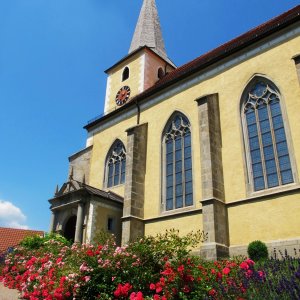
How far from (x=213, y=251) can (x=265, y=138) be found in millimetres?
5386

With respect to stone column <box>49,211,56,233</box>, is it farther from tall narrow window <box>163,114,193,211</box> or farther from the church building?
tall narrow window <box>163,114,193,211</box>

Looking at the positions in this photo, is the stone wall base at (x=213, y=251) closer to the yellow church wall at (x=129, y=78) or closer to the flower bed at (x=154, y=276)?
the flower bed at (x=154, y=276)

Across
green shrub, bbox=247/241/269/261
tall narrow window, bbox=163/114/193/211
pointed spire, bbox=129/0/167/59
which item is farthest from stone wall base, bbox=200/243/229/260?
pointed spire, bbox=129/0/167/59

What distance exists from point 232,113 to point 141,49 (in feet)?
46.6

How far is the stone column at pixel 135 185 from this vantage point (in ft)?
54.1

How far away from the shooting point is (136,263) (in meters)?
7.07

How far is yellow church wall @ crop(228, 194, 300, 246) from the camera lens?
11750 millimetres

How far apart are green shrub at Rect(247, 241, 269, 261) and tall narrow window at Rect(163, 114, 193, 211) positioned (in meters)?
4.21

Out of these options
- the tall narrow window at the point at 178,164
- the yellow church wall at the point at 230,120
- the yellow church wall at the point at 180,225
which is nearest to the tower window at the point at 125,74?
the yellow church wall at the point at 230,120

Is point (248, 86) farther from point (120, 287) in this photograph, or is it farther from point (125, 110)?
point (120, 287)

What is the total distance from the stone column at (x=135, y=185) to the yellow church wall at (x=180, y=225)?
66 centimetres

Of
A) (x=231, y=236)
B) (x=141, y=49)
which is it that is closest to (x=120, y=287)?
(x=231, y=236)

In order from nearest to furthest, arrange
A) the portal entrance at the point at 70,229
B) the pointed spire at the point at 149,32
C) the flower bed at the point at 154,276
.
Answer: the flower bed at the point at 154,276
the portal entrance at the point at 70,229
the pointed spire at the point at 149,32

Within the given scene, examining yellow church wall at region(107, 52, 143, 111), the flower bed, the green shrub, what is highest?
yellow church wall at region(107, 52, 143, 111)
